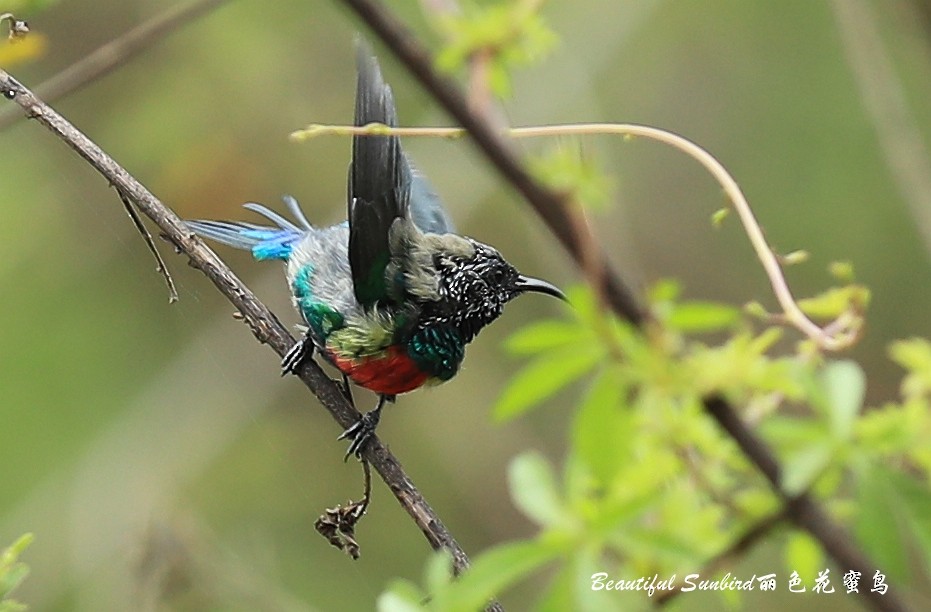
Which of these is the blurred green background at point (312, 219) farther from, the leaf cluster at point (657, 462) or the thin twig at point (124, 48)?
the leaf cluster at point (657, 462)

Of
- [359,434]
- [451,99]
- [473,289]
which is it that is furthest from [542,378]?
[473,289]

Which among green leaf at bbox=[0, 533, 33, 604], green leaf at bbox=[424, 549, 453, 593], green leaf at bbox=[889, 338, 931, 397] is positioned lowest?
green leaf at bbox=[889, 338, 931, 397]

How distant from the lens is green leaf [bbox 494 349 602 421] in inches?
33.7

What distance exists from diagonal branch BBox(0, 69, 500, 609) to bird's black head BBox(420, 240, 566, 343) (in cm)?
49

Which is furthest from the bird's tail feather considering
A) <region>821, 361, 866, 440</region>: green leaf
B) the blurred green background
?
<region>821, 361, 866, 440</region>: green leaf

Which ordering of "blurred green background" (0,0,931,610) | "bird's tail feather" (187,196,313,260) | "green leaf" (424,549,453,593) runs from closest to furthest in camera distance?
1. "green leaf" (424,549,453,593)
2. "bird's tail feather" (187,196,313,260)
3. "blurred green background" (0,0,931,610)

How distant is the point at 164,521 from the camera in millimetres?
3777

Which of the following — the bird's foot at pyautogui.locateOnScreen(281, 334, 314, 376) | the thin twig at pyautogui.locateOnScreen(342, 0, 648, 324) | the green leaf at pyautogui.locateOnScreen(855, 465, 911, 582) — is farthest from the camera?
the bird's foot at pyautogui.locateOnScreen(281, 334, 314, 376)

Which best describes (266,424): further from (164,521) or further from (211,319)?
(164,521)

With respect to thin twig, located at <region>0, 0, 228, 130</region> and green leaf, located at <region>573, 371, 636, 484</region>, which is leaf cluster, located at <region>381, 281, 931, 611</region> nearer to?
green leaf, located at <region>573, 371, 636, 484</region>

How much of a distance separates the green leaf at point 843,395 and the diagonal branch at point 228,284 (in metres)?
1.14

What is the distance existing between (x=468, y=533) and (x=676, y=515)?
5.06m

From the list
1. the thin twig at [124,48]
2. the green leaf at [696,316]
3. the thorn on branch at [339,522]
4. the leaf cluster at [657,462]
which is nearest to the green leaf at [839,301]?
the leaf cluster at [657,462]

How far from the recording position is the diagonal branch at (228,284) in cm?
217
